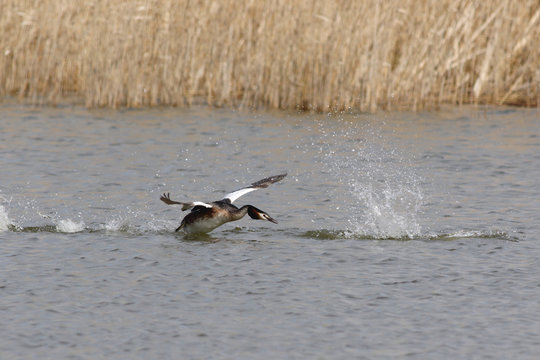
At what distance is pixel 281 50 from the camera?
1762 cm

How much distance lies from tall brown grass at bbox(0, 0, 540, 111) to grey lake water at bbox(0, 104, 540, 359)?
0.77 metres

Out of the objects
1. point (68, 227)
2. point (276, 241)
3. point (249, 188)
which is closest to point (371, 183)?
point (249, 188)

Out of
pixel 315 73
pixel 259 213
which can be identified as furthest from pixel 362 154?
pixel 259 213

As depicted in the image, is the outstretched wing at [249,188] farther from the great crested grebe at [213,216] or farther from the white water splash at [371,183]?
the white water splash at [371,183]

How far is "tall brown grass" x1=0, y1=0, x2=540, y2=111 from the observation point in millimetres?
17438

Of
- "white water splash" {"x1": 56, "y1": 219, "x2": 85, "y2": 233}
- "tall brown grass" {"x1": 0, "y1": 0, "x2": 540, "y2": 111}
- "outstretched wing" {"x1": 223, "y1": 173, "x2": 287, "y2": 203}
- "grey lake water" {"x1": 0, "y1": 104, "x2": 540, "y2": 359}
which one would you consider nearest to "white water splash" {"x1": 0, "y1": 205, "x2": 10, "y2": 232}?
"grey lake water" {"x1": 0, "y1": 104, "x2": 540, "y2": 359}

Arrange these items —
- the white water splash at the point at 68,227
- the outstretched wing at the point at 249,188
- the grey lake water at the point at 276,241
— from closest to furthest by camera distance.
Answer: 1. the grey lake water at the point at 276,241
2. the white water splash at the point at 68,227
3. the outstretched wing at the point at 249,188

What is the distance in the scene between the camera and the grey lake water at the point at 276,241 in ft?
21.6

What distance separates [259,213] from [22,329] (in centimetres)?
380

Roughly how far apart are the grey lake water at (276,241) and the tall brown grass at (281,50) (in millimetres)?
770

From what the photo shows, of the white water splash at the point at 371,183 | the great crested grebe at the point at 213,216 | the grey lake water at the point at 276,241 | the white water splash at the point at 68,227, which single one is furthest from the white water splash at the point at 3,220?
the white water splash at the point at 371,183

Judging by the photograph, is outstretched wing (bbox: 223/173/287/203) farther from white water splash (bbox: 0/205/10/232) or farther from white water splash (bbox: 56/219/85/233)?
white water splash (bbox: 0/205/10/232)

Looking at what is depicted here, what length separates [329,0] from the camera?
17.2 m

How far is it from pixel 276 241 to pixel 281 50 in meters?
8.48
